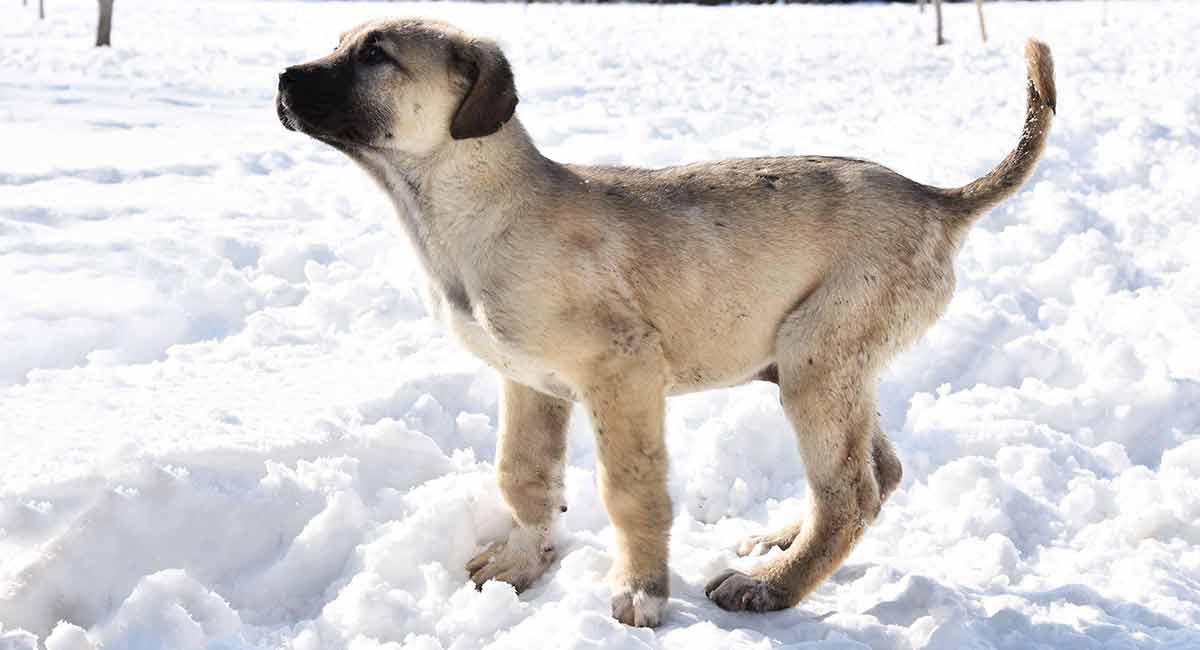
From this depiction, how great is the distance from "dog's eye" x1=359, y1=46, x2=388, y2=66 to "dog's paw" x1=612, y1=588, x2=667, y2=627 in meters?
1.91

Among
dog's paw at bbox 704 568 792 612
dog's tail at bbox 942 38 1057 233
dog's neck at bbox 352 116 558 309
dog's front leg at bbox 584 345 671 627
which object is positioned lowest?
dog's paw at bbox 704 568 792 612

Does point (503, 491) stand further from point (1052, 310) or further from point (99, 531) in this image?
point (1052, 310)

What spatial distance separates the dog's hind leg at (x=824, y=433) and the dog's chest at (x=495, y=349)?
2.66ft

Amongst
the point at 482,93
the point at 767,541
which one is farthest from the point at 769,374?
the point at 482,93

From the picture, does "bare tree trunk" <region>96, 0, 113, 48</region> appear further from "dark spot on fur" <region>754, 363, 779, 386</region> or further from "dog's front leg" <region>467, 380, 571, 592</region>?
"dark spot on fur" <region>754, 363, 779, 386</region>

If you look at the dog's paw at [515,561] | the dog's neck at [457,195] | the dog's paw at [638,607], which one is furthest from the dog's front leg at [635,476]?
the dog's neck at [457,195]

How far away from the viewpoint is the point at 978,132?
1147 cm

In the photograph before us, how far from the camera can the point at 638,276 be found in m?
4.21

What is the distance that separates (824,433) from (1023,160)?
134cm

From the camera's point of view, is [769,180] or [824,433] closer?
[824,433]

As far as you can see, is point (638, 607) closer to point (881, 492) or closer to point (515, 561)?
point (515, 561)

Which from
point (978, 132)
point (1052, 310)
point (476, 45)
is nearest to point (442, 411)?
point (476, 45)

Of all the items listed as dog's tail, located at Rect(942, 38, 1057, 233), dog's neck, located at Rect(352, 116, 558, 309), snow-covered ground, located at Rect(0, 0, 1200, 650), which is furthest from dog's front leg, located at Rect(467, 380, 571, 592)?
dog's tail, located at Rect(942, 38, 1057, 233)

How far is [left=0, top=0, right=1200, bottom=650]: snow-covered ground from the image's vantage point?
401cm
